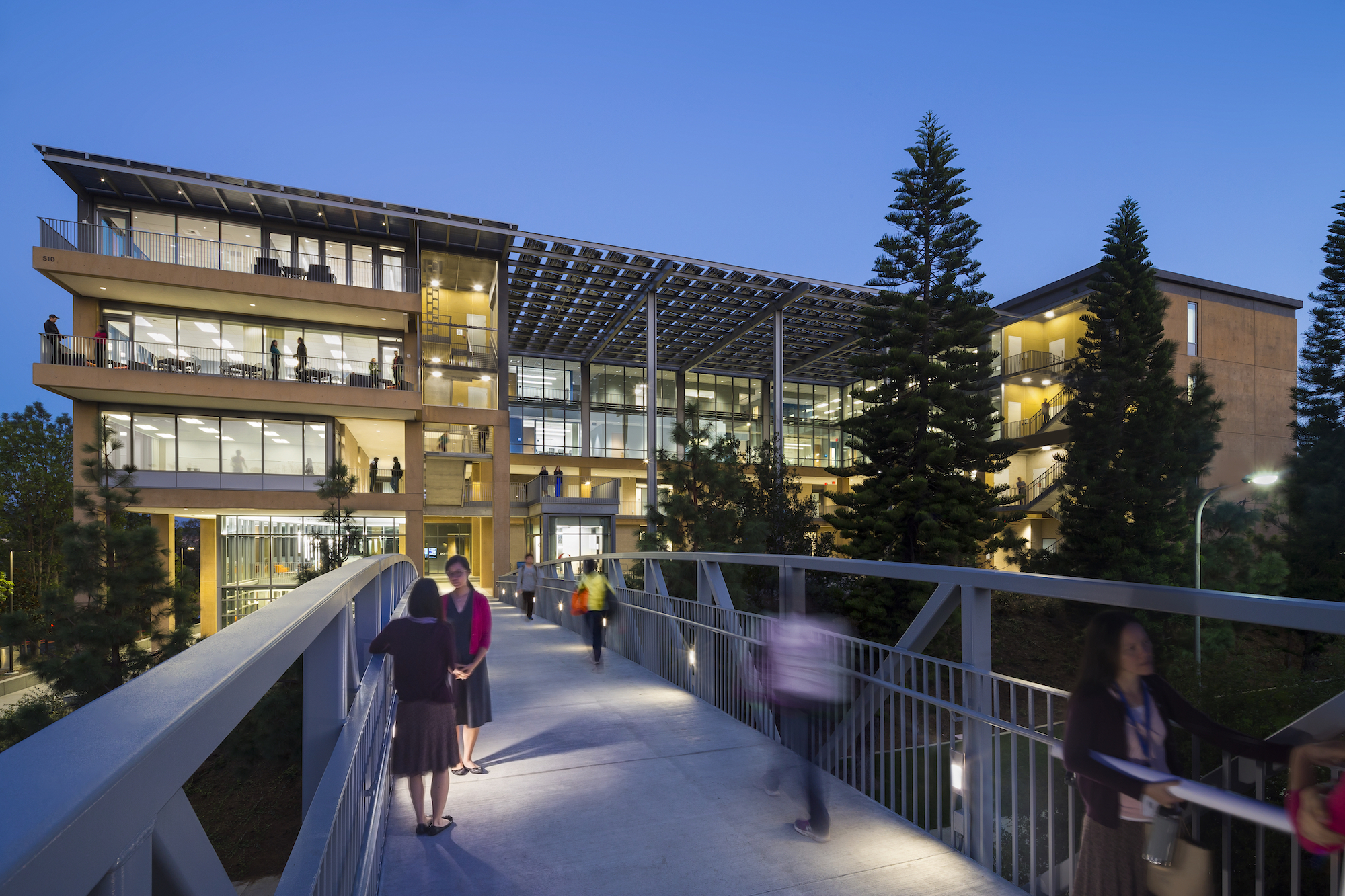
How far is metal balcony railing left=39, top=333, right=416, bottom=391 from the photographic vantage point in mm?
26312

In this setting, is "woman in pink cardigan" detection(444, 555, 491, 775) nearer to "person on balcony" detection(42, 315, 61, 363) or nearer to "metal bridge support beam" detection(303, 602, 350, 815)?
"metal bridge support beam" detection(303, 602, 350, 815)

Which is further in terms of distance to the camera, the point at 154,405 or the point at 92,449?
the point at 154,405

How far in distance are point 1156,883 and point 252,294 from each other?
104 feet

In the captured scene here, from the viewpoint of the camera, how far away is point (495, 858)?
4.35m

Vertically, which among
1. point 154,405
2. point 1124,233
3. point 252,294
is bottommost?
point 154,405

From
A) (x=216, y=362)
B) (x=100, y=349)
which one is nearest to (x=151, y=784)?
(x=100, y=349)

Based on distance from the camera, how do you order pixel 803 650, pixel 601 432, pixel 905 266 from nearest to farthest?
1. pixel 803 650
2. pixel 905 266
3. pixel 601 432

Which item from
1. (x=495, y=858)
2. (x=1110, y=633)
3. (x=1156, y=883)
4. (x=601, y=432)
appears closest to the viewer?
(x=1156, y=883)

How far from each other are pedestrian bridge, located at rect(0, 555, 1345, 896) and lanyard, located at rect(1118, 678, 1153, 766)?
0.36 meters

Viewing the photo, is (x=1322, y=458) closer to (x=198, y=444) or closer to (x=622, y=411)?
(x=622, y=411)

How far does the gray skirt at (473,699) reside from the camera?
19.4 feet

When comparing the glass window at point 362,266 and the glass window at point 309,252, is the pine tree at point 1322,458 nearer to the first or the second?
the glass window at point 362,266

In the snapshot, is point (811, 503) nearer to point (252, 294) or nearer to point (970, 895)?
point (252, 294)

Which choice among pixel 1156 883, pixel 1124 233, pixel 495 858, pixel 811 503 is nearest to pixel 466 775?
pixel 495 858
